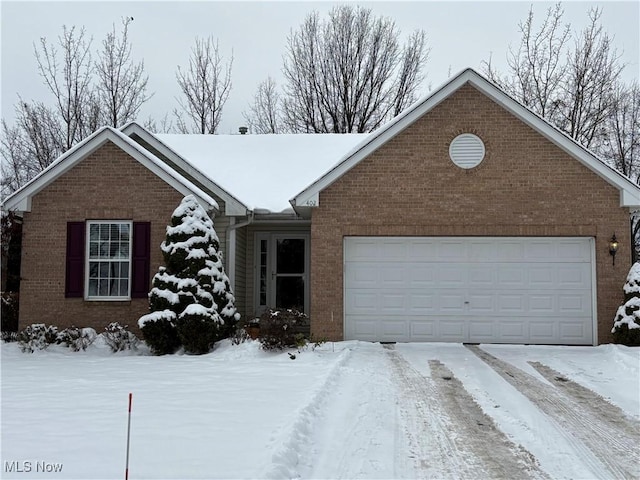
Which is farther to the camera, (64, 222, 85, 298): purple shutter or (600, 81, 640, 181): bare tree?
(600, 81, 640, 181): bare tree

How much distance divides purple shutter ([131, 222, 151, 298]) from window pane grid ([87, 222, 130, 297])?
0.19 meters

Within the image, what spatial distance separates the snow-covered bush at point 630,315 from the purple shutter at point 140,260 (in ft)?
32.8

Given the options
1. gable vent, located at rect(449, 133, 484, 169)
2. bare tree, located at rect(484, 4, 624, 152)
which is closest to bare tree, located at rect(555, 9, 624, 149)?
bare tree, located at rect(484, 4, 624, 152)

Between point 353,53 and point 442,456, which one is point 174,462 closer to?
point 442,456

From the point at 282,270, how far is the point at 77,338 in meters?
5.47

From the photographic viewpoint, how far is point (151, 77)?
101 feet

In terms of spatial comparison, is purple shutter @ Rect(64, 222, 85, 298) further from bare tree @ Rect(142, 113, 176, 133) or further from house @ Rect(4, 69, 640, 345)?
bare tree @ Rect(142, 113, 176, 133)

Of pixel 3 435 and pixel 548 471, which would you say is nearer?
pixel 548 471

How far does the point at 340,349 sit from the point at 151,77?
2318 cm

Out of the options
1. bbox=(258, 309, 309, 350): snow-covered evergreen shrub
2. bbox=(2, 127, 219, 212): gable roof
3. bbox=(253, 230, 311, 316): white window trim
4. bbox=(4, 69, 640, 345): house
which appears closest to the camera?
bbox=(258, 309, 309, 350): snow-covered evergreen shrub

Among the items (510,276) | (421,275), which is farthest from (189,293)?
(510,276)

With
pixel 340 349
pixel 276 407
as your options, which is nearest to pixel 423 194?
pixel 340 349

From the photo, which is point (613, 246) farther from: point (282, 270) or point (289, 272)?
point (282, 270)

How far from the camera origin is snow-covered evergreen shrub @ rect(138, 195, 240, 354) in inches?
462
